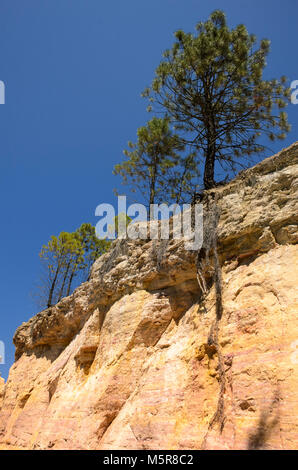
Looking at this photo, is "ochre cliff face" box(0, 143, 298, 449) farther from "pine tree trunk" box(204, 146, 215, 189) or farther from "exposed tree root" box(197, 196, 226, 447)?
"pine tree trunk" box(204, 146, 215, 189)

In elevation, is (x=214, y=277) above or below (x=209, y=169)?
below

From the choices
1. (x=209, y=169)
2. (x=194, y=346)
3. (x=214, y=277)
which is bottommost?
(x=194, y=346)

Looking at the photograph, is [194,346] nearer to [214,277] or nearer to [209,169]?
[214,277]

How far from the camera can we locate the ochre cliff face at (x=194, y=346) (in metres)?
4.02

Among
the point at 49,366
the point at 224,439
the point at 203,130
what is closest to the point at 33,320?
the point at 49,366

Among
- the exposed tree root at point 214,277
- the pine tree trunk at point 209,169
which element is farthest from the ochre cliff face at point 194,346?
the pine tree trunk at point 209,169

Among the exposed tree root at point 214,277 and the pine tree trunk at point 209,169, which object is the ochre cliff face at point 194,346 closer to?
the exposed tree root at point 214,277

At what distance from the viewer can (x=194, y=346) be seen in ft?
17.4

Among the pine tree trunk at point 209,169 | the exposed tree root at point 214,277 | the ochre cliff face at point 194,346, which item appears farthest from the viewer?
the pine tree trunk at point 209,169

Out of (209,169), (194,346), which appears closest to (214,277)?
(194,346)

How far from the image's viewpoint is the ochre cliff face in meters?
4.02
